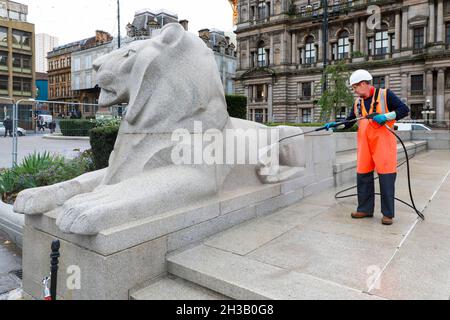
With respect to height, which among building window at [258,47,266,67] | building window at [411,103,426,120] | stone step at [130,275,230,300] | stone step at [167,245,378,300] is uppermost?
building window at [258,47,266,67]

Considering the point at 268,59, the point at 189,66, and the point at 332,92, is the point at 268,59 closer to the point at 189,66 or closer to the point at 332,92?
the point at 332,92

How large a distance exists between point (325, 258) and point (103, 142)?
18.4 feet

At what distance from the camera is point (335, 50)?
49.8m

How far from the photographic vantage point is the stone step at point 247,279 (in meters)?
2.39

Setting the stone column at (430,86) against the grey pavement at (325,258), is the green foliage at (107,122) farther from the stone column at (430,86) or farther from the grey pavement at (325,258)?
the stone column at (430,86)

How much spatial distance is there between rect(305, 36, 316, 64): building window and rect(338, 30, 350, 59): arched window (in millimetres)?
3518

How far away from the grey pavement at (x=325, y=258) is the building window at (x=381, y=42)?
155 ft

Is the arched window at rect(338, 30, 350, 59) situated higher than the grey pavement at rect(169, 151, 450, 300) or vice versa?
the arched window at rect(338, 30, 350, 59)

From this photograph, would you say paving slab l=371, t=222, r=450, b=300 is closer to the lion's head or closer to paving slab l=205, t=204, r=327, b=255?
paving slab l=205, t=204, r=327, b=255

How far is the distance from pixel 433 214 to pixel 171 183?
3.46m

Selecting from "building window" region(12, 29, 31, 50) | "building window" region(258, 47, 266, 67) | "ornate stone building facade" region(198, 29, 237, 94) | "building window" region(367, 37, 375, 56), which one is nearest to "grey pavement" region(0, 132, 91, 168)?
"building window" region(367, 37, 375, 56)

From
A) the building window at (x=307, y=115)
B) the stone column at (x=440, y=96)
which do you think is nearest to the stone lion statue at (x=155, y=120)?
the stone column at (x=440, y=96)

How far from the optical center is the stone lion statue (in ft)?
10.5

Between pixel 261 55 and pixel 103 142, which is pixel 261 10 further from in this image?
pixel 103 142
